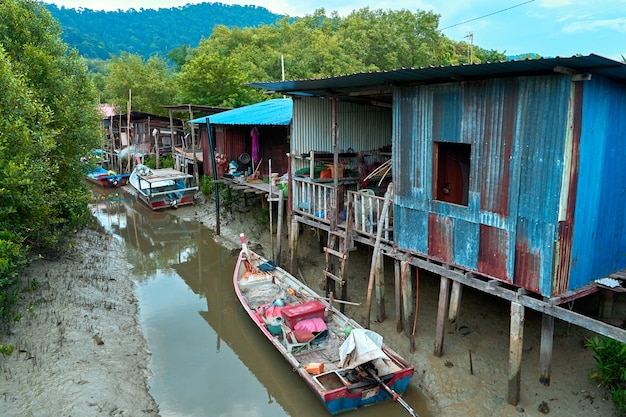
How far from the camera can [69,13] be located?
120 m

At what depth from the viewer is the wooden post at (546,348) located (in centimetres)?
777

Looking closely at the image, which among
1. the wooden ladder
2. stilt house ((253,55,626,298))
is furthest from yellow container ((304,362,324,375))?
stilt house ((253,55,626,298))

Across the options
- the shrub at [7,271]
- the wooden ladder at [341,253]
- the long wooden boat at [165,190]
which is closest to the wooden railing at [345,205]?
the wooden ladder at [341,253]

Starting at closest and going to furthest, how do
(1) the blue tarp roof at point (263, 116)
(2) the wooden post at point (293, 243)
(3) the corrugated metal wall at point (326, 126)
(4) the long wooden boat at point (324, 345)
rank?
(4) the long wooden boat at point (324, 345) < (3) the corrugated metal wall at point (326, 126) < (2) the wooden post at point (293, 243) < (1) the blue tarp roof at point (263, 116)

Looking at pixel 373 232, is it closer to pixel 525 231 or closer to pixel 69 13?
pixel 525 231

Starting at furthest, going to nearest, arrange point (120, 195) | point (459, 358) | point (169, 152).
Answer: point (169, 152) → point (120, 195) → point (459, 358)

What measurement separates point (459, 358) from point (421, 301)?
240 centimetres

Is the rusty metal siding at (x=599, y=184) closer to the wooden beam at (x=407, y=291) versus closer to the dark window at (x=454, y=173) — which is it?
the dark window at (x=454, y=173)

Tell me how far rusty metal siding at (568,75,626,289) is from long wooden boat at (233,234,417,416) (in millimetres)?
3373

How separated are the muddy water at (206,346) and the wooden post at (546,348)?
2.20 meters

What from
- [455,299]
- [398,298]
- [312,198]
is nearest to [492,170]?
[455,299]

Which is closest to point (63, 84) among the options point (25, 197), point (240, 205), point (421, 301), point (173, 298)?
point (25, 197)

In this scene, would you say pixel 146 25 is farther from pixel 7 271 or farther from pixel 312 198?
pixel 7 271

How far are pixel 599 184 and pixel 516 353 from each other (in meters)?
3.09
